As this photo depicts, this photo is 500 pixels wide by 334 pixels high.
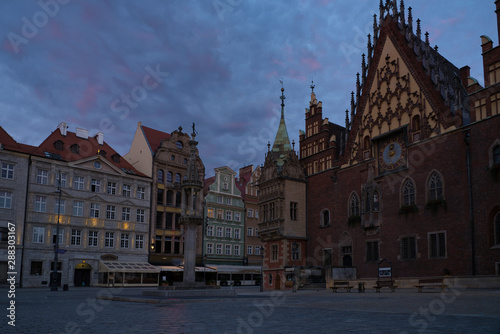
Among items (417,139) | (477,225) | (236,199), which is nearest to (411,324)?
(477,225)

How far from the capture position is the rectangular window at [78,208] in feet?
180

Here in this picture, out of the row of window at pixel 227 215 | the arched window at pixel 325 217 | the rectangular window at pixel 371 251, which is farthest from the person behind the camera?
the row of window at pixel 227 215

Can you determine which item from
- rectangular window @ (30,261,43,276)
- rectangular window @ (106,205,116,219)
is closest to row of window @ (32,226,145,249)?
rectangular window @ (106,205,116,219)

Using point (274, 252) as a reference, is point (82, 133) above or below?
above

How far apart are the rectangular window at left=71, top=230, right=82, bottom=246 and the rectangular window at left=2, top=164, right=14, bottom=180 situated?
30.6 ft

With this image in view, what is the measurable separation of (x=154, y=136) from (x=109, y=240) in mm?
16589

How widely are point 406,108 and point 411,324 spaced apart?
101ft

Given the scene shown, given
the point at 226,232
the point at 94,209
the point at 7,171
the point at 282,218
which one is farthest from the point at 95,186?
the point at 282,218

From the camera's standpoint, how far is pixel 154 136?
6688cm

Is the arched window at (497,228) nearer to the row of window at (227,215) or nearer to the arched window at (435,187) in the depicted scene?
the arched window at (435,187)

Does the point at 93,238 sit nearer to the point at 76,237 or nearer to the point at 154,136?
the point at 76,237

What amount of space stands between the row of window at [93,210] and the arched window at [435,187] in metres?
36.4

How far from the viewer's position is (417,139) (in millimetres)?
37062

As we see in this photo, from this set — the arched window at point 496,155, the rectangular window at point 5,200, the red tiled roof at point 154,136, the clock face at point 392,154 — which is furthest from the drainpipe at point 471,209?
the rectangular window at point 5,200
